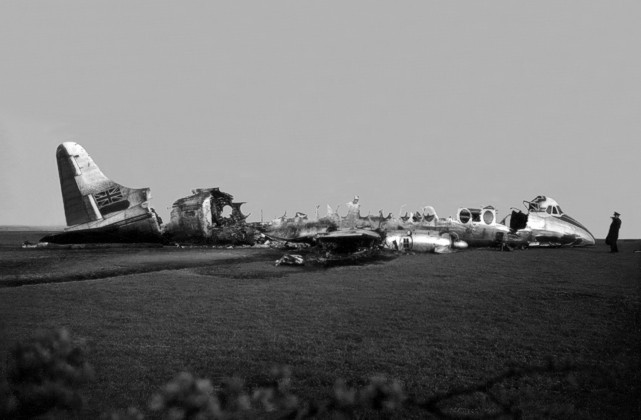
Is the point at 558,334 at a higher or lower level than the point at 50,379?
lower

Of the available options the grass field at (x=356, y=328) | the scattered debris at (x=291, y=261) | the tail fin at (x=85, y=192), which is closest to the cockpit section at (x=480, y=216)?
the grass field at (x=356, y=328)

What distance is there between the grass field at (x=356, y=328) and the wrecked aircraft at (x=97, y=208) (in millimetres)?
12017

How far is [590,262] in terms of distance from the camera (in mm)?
18125

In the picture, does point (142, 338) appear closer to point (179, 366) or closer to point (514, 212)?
point (179, 366)

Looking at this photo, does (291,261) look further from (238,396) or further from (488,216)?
(238,396)

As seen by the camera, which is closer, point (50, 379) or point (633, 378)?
point (50, 379)

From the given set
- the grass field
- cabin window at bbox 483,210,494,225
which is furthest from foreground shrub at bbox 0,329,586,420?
cabin window at bbox 483,210,494,225

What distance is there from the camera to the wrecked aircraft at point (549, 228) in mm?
25062

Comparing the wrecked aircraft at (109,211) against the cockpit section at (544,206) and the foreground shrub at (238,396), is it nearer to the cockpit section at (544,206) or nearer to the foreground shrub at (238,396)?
the cockpit section at (544,206)

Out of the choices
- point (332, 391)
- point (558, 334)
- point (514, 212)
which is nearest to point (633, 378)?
point (558, 334)

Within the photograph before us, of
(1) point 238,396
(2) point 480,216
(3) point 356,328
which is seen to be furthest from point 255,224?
(1) point 238,396

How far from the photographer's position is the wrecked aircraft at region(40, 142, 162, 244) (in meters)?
26.3

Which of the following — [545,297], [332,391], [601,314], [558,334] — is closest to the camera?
[332,391]

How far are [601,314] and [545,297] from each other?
5.86ft
